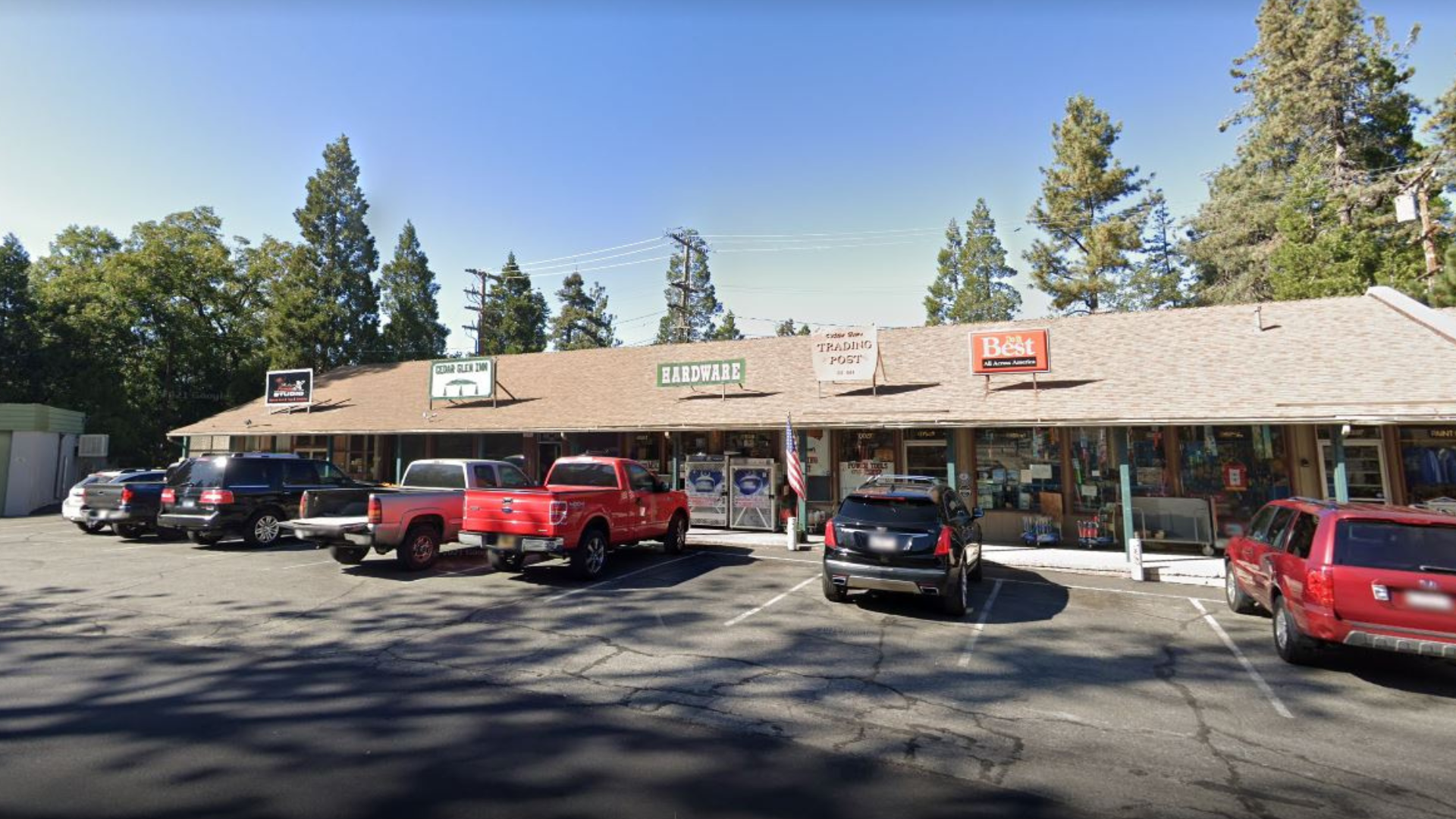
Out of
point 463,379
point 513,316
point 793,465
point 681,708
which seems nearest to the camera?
point 681,708

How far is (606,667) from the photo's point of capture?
6.33m

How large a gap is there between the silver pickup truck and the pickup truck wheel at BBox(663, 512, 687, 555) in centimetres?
288

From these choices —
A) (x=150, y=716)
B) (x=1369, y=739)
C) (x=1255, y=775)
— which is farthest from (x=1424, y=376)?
(x=150, y=716)

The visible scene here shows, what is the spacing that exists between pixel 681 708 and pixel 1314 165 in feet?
108

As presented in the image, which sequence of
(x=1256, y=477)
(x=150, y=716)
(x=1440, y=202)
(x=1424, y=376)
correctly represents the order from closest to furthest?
1. (x=150, y=716)
2. (x=1424, y=376)
3. (x=1256, y=477)
4. (x=1440, y=202)

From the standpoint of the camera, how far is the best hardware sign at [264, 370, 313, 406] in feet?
78.2

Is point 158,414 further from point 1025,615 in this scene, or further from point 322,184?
point 1025,615

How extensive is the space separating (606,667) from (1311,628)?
6.91 m

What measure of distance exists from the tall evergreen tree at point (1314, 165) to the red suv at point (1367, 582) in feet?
70.5

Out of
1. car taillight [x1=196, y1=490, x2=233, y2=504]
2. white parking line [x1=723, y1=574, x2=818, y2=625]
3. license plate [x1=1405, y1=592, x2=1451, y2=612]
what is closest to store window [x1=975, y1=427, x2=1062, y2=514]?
white parking line [x1=723, y1=574, x2=818, y2=625]

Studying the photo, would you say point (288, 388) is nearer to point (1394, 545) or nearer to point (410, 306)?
point (410, 306)

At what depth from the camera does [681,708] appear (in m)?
5.32

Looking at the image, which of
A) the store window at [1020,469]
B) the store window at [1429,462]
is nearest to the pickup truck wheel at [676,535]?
the store window at [1020,469]

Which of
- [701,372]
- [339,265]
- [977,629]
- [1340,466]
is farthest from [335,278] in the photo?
[1340,466]
